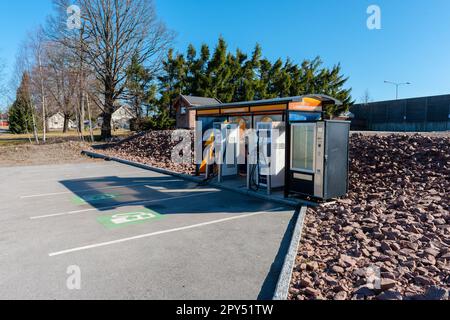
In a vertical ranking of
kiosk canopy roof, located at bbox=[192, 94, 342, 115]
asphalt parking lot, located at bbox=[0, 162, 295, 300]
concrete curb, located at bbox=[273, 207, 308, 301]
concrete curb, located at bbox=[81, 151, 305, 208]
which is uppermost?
kiosk canopy roof, located at bbox=[192, 94, 342, 115]

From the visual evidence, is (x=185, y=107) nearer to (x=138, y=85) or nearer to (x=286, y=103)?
(x=138, y=85)

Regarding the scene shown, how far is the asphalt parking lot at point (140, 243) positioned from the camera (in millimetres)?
3557

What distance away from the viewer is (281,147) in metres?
8.35

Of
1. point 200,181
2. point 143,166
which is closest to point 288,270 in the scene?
point 200,181

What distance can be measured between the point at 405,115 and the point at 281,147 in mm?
26371

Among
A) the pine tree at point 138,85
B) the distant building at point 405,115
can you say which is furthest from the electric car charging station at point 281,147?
the distant building at point 405,115

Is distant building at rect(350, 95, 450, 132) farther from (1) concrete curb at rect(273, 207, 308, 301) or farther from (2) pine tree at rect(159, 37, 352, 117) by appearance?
(1) concrete curb at rect(273, 207, 308, 301)

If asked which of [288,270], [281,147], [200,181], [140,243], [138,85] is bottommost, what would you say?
[140,243]

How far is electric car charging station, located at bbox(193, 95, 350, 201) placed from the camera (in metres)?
6.86

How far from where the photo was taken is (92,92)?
22891 millimetres

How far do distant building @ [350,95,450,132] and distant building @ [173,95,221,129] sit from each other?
53.6 ft

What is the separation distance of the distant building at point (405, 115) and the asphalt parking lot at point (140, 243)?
78.5 ft

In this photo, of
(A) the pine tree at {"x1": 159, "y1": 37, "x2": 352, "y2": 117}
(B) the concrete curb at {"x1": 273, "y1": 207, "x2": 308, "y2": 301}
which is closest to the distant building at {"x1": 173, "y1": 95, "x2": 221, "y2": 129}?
(A) the pine tree at {"x1": 159, "y1": 37, "x2": 352, "y2": 117}
